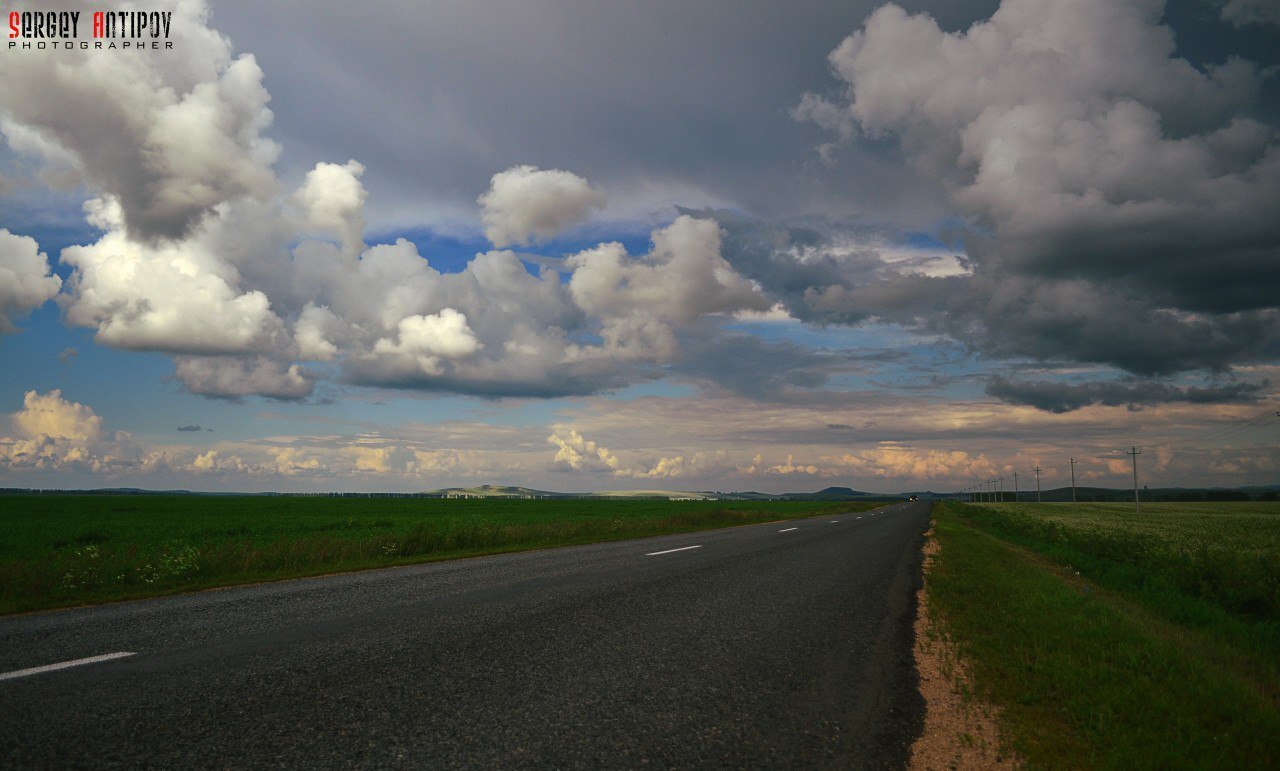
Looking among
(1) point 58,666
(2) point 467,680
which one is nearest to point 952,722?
(2) point 467,680

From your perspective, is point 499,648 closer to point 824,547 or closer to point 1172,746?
point 1172,746

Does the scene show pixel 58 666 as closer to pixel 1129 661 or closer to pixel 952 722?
pixel 952 722

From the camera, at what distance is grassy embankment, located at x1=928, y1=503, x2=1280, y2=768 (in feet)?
15.5

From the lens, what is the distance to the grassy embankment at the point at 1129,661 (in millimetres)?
4723

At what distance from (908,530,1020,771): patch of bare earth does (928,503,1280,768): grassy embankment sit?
16 centimetres

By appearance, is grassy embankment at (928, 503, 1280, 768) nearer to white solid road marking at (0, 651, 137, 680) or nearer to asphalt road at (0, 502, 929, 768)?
asphalt road at (0, 502, 929, 768)

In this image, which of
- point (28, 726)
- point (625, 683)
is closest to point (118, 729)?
point (28, 726)

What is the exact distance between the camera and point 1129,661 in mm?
6836

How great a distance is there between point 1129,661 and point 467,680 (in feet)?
22.6

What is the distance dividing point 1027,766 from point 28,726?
6.81 m

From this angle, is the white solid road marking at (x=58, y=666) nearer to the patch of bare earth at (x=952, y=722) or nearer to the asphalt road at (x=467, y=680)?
the asphalt road at (x=467, y=680)

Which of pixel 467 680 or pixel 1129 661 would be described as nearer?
pixel 467 680

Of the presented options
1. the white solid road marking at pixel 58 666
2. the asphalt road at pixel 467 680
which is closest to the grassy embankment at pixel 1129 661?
the asphalt road at pixel 467 680

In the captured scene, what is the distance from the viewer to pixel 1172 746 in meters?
4.59
